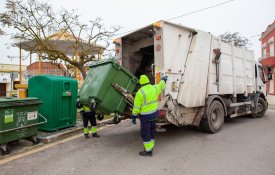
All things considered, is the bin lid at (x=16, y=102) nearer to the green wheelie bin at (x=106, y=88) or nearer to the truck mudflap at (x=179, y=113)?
the green wheelie bin at (x=106, y=88)

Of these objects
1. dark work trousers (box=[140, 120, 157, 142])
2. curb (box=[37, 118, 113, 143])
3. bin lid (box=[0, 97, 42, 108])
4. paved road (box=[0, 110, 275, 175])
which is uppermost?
bin lid (box=[0, 97, 42, 108])

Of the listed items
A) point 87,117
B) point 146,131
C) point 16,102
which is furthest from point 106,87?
point 16,102

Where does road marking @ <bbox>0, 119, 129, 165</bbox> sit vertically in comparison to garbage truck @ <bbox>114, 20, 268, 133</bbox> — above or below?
below

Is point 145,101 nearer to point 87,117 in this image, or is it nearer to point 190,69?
point 190,69

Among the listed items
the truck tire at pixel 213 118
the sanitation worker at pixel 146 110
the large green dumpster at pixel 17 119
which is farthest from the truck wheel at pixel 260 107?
the large green dumpster at pixel 17 119

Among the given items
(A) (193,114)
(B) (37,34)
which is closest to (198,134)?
(A) (193,114)

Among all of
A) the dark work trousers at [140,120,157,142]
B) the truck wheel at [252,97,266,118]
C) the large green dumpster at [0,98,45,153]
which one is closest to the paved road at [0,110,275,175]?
the dark work trousers at [140,120,157,142]

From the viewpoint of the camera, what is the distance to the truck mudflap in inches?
179

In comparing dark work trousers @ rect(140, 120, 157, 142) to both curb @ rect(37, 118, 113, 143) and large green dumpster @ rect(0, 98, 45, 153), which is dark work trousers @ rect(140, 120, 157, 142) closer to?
curb @ rect(37, 118, 113, 143)

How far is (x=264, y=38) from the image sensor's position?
83.4 feet

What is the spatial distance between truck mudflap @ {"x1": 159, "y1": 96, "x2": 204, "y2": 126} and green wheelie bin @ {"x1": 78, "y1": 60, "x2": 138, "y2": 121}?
2.64ft

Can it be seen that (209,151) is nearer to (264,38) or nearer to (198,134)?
(198,134)

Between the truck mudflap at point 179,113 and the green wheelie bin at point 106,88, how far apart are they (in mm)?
804

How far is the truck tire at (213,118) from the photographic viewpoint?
214 inches
